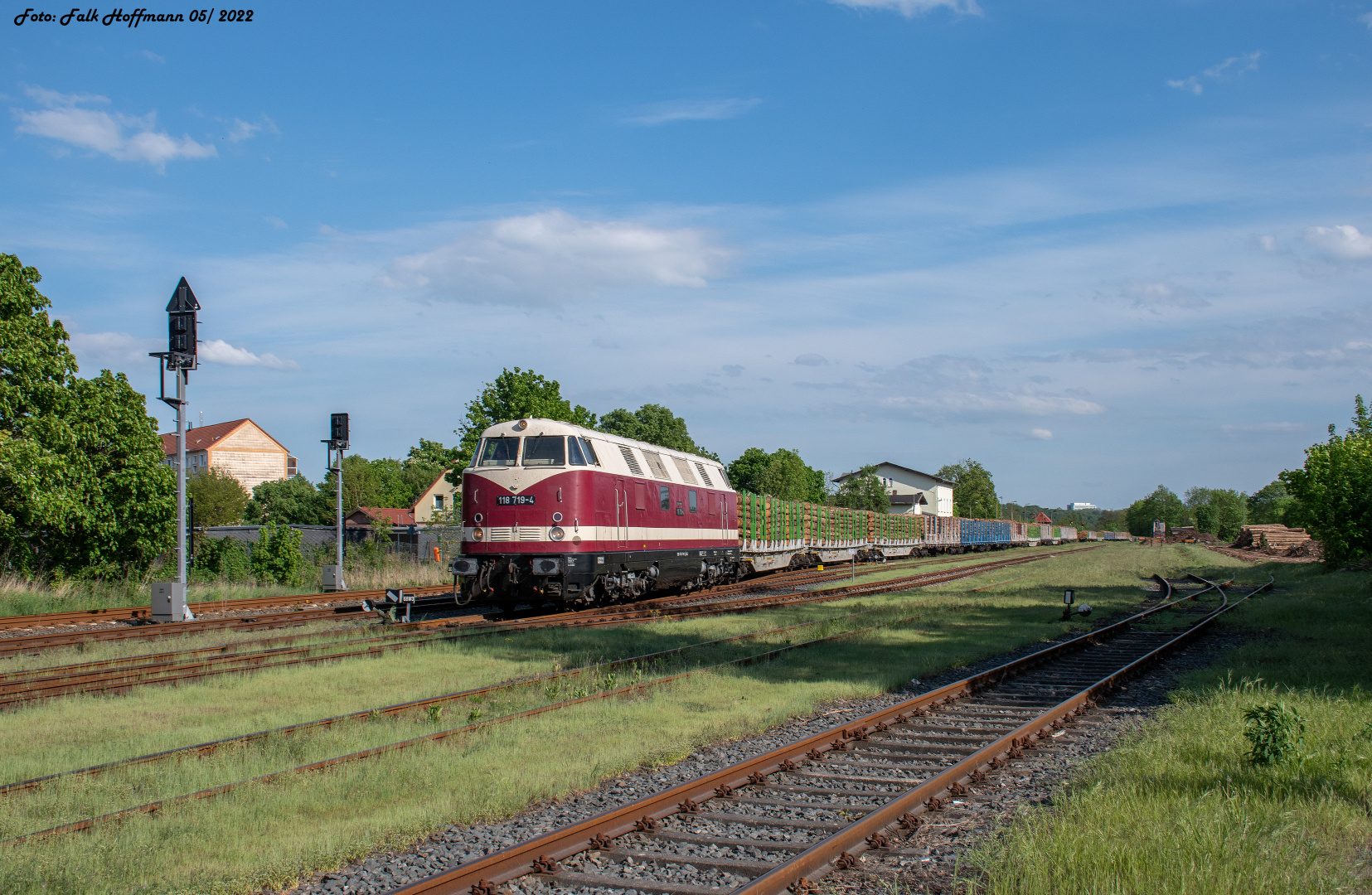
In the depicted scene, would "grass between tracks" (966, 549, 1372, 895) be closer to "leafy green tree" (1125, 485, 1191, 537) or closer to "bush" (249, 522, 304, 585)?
"bush" (249, 522, 304, 585)

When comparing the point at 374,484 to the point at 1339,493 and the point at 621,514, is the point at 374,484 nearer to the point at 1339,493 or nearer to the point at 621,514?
the point at 621,514

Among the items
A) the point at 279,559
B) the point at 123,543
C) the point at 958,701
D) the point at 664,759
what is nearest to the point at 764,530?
the point at 279,559

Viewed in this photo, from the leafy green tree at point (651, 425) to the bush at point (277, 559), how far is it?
7213cm

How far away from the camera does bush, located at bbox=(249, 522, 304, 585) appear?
27312mm

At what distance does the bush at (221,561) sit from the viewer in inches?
1060

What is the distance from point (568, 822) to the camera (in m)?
6.23

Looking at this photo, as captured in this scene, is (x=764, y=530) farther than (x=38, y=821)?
Yes

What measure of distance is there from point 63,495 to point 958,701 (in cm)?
2091

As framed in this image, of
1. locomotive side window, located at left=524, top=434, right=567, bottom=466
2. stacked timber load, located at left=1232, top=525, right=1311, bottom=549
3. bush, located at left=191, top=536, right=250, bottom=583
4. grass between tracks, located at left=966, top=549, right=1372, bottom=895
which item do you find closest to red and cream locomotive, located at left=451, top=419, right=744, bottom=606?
locomotive side window, located at left=524, top=434, right=567, bottom=466

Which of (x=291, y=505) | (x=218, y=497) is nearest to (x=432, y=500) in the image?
(x=291, y=505)

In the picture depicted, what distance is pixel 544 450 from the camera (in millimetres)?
18781

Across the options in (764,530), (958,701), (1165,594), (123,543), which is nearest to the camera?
(958,701)

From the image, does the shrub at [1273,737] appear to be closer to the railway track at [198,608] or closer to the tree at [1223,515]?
the railway track at [198,608]

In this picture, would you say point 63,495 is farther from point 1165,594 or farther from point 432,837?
point 1165,594
